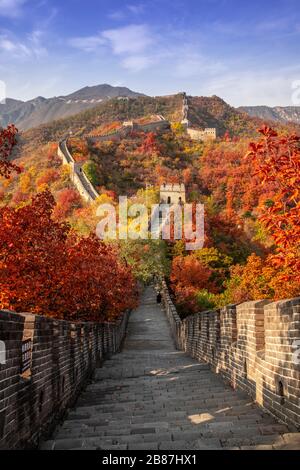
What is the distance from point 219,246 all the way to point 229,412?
40557 mm

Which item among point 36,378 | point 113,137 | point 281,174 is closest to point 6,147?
point 281,174

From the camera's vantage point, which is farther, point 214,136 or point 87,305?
point 214,136

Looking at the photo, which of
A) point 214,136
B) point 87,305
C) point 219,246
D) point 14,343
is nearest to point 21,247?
point 87,305

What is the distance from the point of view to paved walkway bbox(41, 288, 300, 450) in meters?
4.62

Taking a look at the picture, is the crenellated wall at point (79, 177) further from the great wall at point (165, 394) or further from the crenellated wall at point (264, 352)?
the crenellated wall at point (264, 352)

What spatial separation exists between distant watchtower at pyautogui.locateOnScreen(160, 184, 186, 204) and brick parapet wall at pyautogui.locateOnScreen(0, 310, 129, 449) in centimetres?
6593

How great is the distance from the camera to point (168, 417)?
21.1 feet

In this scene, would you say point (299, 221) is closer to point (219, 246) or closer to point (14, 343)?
point (14, 343)

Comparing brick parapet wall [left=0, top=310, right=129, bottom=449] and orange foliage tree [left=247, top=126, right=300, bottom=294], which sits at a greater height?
orange foliage tree [left=247, top=126, right=300, bottom=294]

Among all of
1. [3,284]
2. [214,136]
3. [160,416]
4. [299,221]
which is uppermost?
[214,136]

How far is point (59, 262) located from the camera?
529 inches

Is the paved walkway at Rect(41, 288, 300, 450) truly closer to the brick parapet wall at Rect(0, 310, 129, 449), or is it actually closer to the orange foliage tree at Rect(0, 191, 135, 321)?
the brick parapet wall at Rect(0, 310, 129, 449)

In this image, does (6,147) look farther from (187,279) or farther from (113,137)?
(113,137)

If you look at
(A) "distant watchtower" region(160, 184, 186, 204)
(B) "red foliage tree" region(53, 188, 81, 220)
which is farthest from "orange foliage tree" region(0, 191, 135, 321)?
(A) "distant watchtower" region(160, 184, 186, 204)
